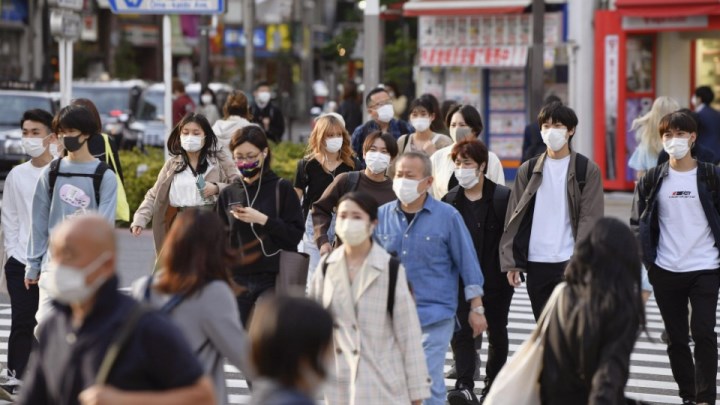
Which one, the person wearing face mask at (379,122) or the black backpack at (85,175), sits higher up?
the person wearing face mask at (379,122)

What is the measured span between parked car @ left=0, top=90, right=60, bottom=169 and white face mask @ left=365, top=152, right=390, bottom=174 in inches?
642

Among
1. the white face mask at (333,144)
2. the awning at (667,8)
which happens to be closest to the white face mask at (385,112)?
the white face mask at (333,144)

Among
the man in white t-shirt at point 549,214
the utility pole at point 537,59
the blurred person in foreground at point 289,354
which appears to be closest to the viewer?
the blurred person in foreground at point 289,354

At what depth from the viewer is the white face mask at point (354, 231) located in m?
6.78

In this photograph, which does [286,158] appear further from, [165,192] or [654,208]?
[654,208]

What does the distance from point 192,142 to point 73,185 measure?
115 centimetres

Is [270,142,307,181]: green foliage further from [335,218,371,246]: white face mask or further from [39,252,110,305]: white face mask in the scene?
[39,252,110,305]: white face mask

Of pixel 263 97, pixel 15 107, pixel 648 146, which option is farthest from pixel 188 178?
pixel 15 107

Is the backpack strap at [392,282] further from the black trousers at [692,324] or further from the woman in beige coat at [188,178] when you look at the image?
the woman in beige coat at [188,178]

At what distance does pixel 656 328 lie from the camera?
12812mm

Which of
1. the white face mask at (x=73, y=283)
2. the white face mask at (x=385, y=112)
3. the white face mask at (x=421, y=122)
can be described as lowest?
the white face mask at (x=73, y=283)

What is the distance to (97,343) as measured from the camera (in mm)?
4328

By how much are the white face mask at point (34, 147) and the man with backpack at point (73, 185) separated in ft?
2.16

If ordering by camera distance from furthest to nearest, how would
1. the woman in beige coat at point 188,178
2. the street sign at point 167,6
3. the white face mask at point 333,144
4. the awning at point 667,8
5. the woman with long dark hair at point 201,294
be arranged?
the awning at point 667,8, the street sign at point 167,6, the white face mask at point 333,144, the woman in beige coat at point 188,178, the woman with long dark hair at point 201,294
